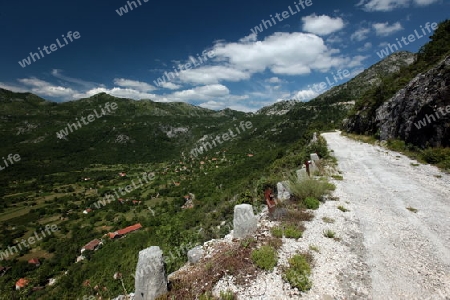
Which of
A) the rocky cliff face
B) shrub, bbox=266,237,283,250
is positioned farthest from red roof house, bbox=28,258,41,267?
the rocky cliff face

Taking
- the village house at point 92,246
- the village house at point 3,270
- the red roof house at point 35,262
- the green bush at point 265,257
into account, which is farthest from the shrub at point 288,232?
the village house at point 3,270

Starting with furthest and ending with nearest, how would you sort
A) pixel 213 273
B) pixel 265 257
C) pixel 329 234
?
pixel 329 234, pixel 265 257, pixel 213 273

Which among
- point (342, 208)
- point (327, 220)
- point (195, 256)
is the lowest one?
point (342, 208)

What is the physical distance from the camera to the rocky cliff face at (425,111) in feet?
45.8

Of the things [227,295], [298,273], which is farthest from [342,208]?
[227,295]

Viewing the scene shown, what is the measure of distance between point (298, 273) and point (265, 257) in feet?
2.90

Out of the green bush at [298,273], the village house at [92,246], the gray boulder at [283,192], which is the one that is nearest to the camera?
the green bush at [298,273]

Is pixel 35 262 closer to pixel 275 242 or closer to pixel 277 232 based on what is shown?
pixel 277 232

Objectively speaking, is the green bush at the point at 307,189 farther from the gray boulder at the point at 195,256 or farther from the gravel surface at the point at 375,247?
the gray boulder at the point at 195,256

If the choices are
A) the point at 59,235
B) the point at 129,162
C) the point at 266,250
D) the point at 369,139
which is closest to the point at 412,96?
the point at 369,139

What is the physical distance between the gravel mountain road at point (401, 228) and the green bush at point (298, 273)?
0.80m

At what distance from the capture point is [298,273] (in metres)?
5.17

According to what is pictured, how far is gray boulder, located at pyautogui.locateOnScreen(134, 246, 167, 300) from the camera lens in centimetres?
475

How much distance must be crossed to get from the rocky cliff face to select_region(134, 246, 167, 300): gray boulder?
1803 cm
